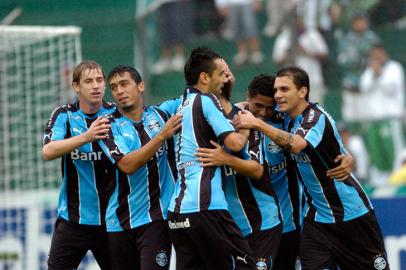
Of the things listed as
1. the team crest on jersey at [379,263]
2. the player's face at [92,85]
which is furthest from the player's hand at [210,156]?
the team crest on jersey at [379,263]

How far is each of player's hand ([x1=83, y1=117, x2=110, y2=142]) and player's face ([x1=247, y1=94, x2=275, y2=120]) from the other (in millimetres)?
1265

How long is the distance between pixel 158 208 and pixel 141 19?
4.97 metres

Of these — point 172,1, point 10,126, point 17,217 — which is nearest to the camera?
point 17,217

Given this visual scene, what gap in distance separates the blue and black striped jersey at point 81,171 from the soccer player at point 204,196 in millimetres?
1180

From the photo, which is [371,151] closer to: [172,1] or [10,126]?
[172,1]

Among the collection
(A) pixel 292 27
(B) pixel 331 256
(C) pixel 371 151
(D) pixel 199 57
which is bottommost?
(B) pixel 331 256

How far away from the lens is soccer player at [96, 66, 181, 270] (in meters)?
8.09

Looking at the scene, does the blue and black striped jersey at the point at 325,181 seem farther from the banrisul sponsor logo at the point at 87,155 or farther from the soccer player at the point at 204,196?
the banrisul sponsor logo at the point at 87,155

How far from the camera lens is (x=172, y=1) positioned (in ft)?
44.7

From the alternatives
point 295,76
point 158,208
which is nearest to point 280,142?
point 295,76

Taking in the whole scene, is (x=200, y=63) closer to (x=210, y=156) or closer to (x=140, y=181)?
(x=210, y=156)

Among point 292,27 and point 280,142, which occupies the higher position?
point 292,27

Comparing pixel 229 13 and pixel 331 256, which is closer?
pixel 331 256

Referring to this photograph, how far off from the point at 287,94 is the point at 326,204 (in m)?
→ 0.99
